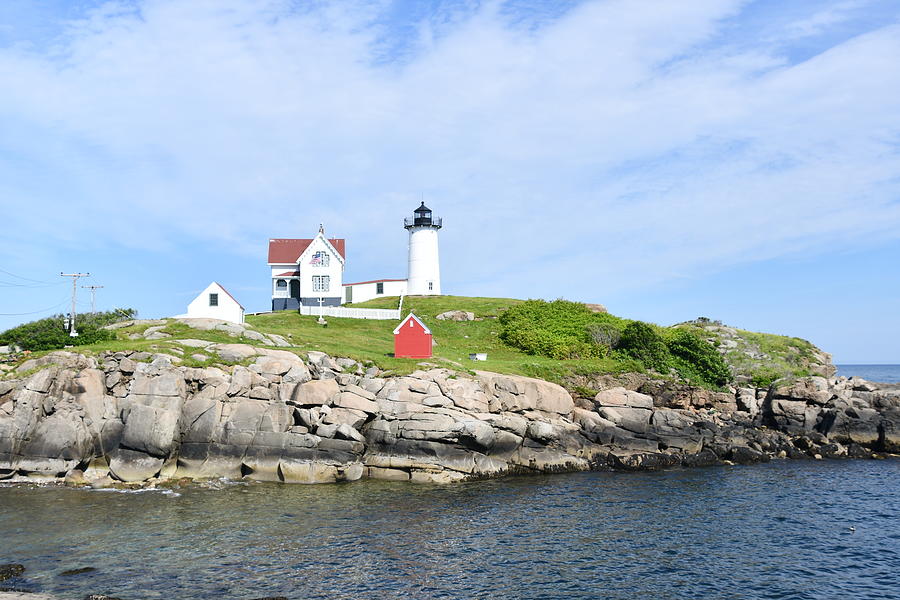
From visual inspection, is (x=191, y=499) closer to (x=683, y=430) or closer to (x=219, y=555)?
(x=219, y=555)

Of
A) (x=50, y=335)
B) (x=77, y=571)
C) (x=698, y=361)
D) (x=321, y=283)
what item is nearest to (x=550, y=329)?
(x=698, y=361)

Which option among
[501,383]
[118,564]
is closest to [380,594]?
[118,564]

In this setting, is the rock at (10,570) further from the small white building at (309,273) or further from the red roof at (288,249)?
the red roof at (288,249)

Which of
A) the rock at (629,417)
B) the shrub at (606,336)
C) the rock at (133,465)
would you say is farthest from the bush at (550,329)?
the rock at (133,465)

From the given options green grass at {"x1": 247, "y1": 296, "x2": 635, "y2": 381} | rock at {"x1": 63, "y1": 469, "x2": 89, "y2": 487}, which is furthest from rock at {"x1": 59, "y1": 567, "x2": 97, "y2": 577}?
green grass at {"x1": 247, "y1": 296, "x2": 635, "y2": 381}

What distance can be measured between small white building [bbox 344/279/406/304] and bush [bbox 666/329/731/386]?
36694 mm

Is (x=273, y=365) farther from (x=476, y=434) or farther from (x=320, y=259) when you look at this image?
(x=320, y=259)

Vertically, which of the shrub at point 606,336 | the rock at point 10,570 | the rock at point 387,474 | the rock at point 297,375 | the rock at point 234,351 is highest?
the shrub at point 606,336

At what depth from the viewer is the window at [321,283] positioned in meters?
69.7

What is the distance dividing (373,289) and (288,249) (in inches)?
464

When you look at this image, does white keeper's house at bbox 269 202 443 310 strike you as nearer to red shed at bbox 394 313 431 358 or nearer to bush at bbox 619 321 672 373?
red shed at bbox 394 313 431 358

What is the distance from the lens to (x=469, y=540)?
23.6m

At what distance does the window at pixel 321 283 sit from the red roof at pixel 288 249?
141 inches

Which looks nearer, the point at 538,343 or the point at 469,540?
the point at 469,540
